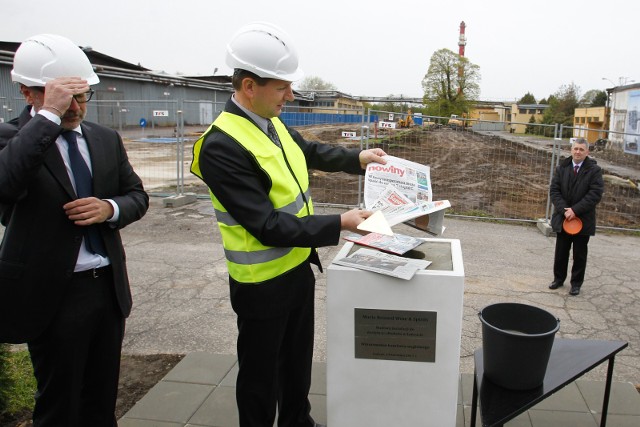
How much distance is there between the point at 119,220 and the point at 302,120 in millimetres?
9873

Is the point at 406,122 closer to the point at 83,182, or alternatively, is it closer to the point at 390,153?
the point at 390,153

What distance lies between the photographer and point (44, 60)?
79.7 inches

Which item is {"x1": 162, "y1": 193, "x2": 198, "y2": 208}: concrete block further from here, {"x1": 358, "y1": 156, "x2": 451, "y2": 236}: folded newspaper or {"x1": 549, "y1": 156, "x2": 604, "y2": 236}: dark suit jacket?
{"x1": 358, "y1": 156, "x2": 451, "y2": 236}: folded newspaper

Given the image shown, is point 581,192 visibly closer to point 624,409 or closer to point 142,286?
point 624,409

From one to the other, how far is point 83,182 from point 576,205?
510 centimetres

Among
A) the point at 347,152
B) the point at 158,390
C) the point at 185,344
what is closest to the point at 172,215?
the point at 185,344

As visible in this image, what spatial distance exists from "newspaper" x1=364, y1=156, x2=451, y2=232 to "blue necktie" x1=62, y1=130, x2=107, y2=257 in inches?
46.7

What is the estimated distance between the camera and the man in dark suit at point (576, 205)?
5.60m

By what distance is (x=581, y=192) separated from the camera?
5.69 metres

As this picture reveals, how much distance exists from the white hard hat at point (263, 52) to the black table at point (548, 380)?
163 centimetres

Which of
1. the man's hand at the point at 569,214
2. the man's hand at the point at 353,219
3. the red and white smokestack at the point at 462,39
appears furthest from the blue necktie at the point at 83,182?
the red and white smokestack at the point at 462,39

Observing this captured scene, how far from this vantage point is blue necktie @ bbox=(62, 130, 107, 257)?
2.17m

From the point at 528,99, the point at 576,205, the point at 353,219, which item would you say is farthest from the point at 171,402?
the point at 528,99

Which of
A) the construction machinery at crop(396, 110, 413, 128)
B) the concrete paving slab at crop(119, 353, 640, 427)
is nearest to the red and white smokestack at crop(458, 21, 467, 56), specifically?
the construction machinery at crop(396, 110, 413, 128)
